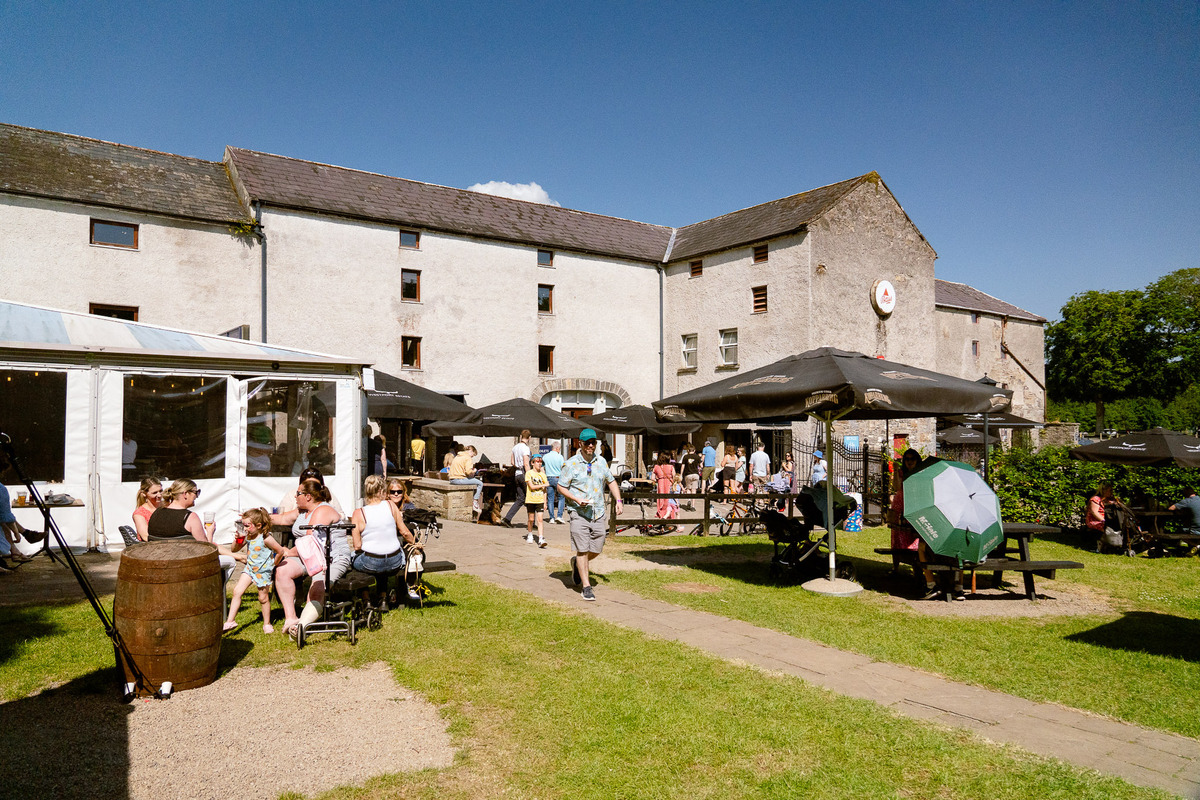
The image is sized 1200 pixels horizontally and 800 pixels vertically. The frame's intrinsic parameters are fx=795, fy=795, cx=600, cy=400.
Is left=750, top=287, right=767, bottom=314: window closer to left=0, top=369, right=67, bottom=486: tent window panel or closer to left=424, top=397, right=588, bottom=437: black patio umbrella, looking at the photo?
left=424, top=397, right=588, bottom=437: black patio umbrella

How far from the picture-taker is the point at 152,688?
5.26 m

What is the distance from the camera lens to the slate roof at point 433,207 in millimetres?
23569

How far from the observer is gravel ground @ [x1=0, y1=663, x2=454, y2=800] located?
4.01 metres

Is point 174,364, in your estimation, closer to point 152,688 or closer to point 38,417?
point 38,417

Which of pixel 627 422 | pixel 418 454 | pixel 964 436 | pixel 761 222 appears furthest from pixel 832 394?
pixel 761 222

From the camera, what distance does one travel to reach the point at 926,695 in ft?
17.7

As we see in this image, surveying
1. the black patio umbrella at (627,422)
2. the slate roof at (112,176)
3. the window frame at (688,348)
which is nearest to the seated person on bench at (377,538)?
the black patio umbrella at (627,422)

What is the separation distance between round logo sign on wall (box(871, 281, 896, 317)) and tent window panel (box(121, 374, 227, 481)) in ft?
71.0

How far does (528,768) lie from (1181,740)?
3.76 meters

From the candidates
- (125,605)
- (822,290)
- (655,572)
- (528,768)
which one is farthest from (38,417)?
(822,290)

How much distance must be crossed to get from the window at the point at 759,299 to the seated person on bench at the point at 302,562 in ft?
68.6

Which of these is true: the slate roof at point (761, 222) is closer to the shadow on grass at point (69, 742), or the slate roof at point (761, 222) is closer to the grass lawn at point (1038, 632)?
the grass lawn at point (1038, 632)

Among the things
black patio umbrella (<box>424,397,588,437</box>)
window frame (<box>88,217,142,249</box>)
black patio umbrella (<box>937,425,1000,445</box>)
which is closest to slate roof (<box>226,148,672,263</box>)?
window frame (<box>88,217,142,249</box>)

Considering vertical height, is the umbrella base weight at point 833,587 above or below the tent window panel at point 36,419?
below
